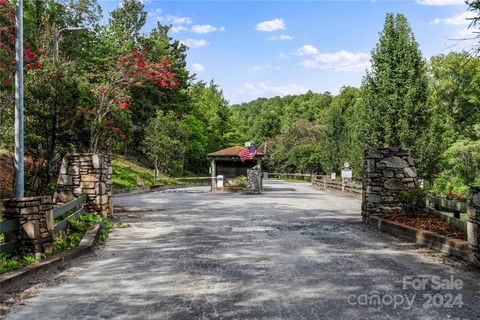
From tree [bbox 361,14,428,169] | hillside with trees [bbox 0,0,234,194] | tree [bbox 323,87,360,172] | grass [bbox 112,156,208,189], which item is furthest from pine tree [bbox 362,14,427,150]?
grass [bbox 112,156,208,189]

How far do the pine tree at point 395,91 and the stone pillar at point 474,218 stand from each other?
766 inches

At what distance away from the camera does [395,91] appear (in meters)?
26.4

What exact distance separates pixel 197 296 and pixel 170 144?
32.1 metres

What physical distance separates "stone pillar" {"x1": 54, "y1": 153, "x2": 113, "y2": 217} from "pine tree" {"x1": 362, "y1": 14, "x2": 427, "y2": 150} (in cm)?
1981

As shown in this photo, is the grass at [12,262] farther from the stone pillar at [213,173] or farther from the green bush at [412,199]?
the stone pillar at [213,173]

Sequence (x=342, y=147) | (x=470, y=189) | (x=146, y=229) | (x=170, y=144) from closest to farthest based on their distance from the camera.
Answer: (x=470, y=189) → (x=146, y=229) → (x=170, y=144) → (x=342, y=147)

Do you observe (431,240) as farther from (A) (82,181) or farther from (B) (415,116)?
(B) (415,116)

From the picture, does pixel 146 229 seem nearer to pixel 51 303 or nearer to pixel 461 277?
pixel 51 303

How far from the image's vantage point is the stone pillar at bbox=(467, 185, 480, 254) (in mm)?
6594

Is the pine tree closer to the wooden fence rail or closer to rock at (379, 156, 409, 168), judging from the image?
rock at (379, 156, 409, 168)

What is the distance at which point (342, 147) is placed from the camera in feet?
136

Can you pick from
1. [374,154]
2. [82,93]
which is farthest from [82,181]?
[374,154]

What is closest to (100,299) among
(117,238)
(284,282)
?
(284,282)

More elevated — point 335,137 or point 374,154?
point 335,137
